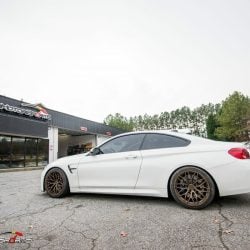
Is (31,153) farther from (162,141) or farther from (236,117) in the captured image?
(236,117)

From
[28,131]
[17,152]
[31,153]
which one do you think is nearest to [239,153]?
[17,152]

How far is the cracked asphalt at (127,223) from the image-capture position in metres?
2.35

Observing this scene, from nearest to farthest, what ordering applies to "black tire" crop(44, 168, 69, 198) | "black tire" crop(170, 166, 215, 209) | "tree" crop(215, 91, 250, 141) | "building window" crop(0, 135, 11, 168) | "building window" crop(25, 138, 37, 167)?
"black tire" crop(170, 166, 215, 209)
"black tire" crop(44, 168, 69, 198)
"building window" crop(0, 135, 11, 168)
"building window" crop(25, 138, 37, 167)
"tree" crop(215, 91, 250, 141)

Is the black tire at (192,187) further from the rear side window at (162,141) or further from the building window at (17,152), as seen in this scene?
the building window at (17,152)

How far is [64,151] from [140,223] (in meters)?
34.4

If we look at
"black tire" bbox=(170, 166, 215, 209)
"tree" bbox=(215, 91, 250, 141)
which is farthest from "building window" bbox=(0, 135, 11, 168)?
"tree" bbox=(215, 91, 250, 141)

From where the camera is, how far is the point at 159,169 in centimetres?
391

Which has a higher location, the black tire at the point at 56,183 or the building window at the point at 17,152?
the building window at the point at 17,152

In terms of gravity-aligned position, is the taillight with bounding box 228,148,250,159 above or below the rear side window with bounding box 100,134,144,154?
below

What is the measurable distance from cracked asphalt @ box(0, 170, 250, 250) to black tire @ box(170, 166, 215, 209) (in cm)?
15

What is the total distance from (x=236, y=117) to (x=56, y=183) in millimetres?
43995

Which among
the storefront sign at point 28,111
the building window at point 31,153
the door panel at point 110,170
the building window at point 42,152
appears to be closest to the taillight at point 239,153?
the door panel at point 110,170

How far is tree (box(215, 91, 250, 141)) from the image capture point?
42.1 meters

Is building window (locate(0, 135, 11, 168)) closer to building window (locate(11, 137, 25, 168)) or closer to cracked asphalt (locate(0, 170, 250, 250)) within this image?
building window (locate(11, 137, 25, 168))
